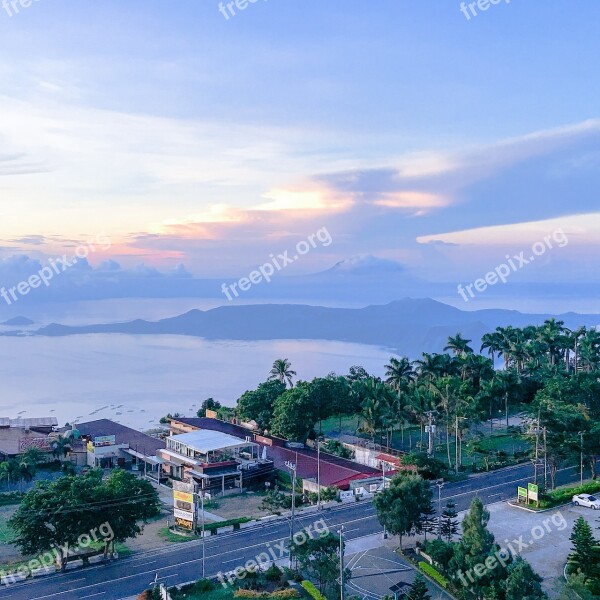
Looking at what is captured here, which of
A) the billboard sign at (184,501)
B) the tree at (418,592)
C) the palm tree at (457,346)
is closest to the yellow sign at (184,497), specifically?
the billboard sign at (184,501)

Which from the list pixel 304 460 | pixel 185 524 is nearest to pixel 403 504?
pixel 185 524

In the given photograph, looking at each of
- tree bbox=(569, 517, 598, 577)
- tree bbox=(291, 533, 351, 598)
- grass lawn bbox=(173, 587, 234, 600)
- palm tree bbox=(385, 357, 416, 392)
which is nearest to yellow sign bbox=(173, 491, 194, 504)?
grass lawn bbox=(173, 587, 234, 600)

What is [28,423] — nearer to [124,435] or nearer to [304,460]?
[124,435]

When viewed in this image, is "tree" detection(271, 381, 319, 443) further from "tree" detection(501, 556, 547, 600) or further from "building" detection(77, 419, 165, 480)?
"tree" detection(501, 556, 547, 600)

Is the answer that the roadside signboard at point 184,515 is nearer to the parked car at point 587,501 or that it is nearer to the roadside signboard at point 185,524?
the roadside signboard at point 185,524

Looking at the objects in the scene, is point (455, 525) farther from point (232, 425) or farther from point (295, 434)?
point (232, 425)
